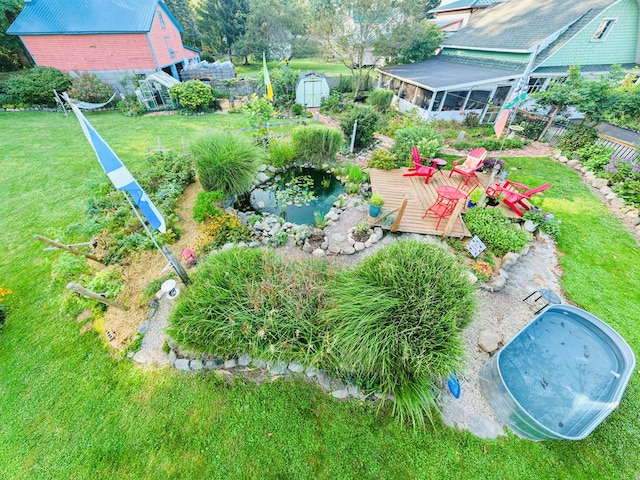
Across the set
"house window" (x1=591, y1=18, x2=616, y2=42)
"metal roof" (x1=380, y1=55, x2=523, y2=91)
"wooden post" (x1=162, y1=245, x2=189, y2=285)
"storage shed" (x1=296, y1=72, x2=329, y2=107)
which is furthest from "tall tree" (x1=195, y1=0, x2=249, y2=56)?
"wooden post" (x1=162, y1=245, x2=189, y2=285)

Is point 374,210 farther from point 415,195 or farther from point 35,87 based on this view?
point 35,87

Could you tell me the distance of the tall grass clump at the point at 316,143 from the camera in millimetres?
8445

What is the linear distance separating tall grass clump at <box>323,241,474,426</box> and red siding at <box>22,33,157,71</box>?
2109 cm

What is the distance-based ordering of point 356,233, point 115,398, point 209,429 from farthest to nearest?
point 356,233, point 115,398, point 209,429

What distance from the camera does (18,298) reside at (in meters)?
4.33

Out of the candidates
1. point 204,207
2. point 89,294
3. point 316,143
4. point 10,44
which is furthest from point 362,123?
point 10,44

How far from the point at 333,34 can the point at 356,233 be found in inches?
671

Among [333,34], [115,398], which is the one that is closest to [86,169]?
[115,398]

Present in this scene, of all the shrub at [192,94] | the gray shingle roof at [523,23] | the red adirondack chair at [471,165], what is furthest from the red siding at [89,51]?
the gray shingle roof at [523,23]

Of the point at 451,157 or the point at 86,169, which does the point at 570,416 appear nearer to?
the point at 451,157

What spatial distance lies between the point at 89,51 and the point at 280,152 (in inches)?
667

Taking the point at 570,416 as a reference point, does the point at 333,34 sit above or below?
above

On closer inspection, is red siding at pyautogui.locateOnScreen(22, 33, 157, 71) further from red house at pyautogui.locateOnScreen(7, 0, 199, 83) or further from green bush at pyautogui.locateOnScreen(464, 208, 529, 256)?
green bush at pyautogui.locateOnScreen(464, 208, 529, 256)

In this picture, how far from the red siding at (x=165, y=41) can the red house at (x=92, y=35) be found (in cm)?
→ 23
